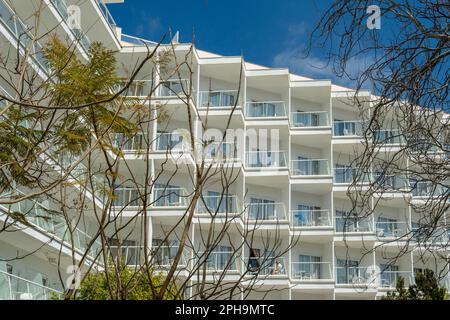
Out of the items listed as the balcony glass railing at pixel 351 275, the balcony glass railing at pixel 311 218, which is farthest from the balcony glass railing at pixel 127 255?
the balcony glass railing at pixel 351 275

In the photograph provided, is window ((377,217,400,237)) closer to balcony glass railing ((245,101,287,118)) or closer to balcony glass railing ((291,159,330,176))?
balcony glass railing ((291,159,330,176))

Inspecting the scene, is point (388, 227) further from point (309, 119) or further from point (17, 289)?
point (17, 289)

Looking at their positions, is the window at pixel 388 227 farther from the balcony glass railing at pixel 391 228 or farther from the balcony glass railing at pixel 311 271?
the balcony glass railing at pixel 311 271

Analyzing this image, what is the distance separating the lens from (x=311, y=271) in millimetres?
28344

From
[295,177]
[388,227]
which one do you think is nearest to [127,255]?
[295,177]

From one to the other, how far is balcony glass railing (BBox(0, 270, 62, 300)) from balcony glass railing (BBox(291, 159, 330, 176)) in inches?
614

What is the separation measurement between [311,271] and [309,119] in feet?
20.4

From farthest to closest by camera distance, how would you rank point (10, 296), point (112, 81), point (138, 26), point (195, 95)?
point (195, 95), point (10, 296), point (112, 81), point (138, 26)

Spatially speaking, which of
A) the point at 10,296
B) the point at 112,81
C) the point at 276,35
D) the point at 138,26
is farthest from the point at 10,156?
the point at 10,296

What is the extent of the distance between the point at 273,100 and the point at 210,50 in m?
3.28

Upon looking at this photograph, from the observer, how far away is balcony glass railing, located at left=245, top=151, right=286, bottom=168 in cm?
2853

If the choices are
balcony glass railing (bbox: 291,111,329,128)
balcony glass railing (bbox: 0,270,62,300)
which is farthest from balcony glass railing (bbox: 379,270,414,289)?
balcony glass railing (bbox: 0,270,62,300)
